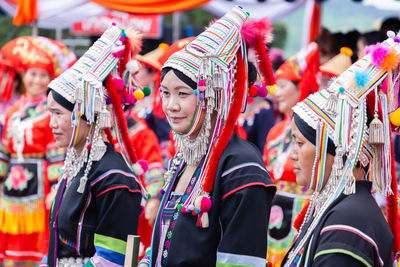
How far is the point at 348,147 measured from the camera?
2.30m

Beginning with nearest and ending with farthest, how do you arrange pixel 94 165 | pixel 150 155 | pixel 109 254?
pixel 109 254 < pixel 94 165 < pixel 150 155

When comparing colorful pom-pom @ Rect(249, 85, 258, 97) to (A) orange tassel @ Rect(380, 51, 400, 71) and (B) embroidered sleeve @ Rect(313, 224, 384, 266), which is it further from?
(B) embroidered sleeve @ Rect(313, 224, 384, 266)

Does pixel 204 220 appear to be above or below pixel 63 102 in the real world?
below

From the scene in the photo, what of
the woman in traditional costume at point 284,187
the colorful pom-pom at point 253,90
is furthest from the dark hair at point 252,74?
the woman in traditional costume at point 284,187

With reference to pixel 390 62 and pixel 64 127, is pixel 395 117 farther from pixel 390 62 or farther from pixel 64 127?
pixel 64 127

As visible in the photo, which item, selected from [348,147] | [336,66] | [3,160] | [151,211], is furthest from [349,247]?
[3,160]

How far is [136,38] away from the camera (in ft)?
11.9

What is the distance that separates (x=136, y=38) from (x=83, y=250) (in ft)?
4.13

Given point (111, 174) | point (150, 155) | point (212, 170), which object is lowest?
point (150, 155)

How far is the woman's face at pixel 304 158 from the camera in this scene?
7.88ft

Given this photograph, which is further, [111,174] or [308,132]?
[111,174]

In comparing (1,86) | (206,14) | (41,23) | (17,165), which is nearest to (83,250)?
(17,165)

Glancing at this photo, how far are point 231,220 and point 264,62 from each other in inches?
32.7

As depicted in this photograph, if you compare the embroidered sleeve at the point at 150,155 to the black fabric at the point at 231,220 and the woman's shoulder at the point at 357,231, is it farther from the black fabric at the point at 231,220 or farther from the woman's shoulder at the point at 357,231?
the woman's shoulder at the point at 357,231
